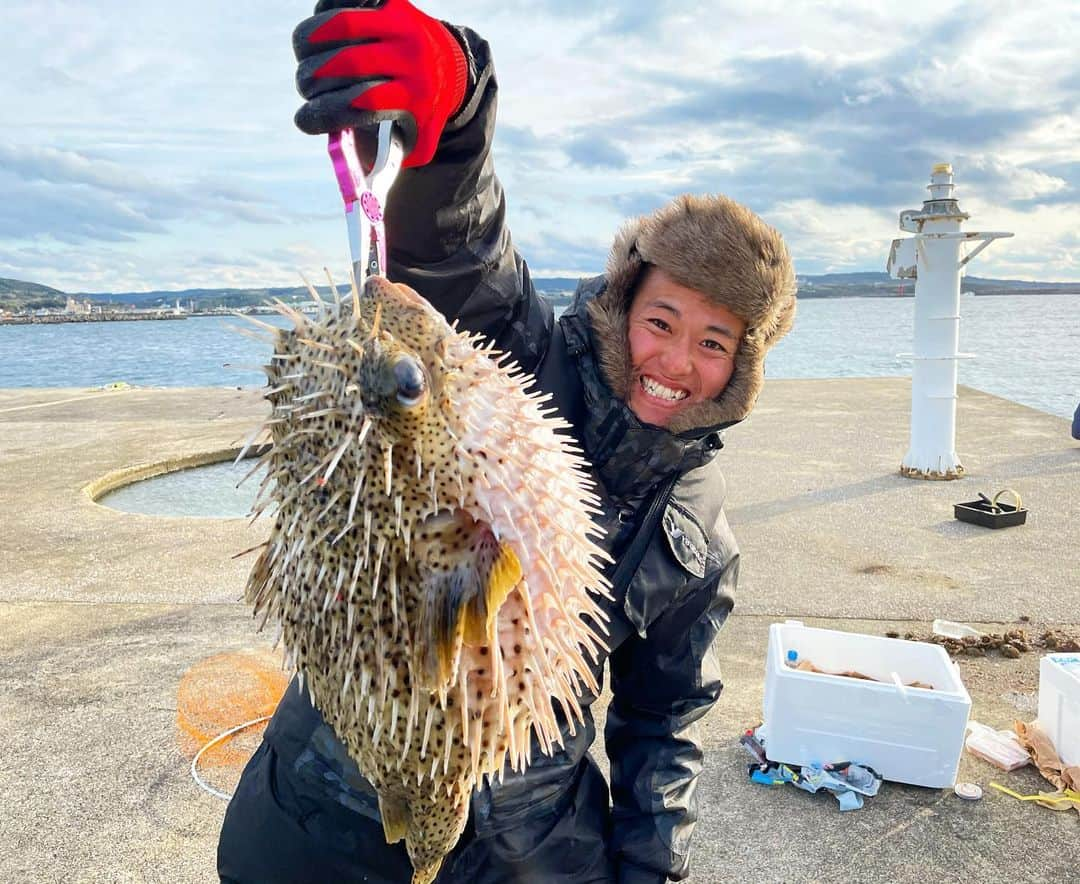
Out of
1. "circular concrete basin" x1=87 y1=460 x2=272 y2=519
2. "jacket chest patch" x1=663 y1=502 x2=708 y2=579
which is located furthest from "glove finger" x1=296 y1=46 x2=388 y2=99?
"circular concrete basin" x1=87 y1=460 x2=272 y2=519

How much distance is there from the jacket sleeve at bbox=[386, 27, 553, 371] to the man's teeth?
39 centimetres

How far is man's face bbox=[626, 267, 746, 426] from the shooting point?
2.52 metres

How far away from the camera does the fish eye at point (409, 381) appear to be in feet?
4.86

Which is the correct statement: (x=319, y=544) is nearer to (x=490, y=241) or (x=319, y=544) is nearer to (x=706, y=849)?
(x=490, y=241)

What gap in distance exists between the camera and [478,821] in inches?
93.7

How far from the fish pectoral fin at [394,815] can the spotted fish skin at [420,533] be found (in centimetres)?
12

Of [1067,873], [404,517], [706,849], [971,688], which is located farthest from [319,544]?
[971,688]

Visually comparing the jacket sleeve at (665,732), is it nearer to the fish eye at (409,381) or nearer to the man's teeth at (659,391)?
the man's teeth at (659,391)

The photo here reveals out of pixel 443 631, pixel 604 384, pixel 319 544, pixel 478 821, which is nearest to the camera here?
pixel 443 631

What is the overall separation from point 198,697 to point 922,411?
907cm

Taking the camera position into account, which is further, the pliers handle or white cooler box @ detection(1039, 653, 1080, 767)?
white cooler box @ detection(1039, 653, 1080, 767)

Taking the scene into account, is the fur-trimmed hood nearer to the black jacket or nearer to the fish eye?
the black jacket

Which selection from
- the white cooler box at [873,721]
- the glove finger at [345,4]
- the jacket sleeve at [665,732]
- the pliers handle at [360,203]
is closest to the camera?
the pliers handle at [360,203]

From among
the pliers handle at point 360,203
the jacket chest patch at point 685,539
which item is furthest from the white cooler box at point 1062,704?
the pliers handle at point 360,203
